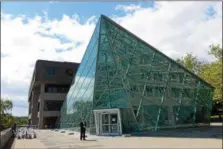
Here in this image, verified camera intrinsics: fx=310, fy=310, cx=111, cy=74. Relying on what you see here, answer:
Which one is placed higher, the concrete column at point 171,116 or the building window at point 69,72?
the building window at point 69,72

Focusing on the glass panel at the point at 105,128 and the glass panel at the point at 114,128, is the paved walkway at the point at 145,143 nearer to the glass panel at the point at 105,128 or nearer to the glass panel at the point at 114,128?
the glass panel at the point at 114,128

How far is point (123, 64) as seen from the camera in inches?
1141

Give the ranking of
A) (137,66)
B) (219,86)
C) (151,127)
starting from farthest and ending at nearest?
(219,86) < (137,66) < (151,127)

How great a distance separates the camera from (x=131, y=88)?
91.1 feet

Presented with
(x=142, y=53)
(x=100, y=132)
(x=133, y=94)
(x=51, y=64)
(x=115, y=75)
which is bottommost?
(x=100, y=132)

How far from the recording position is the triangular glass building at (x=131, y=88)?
27.1 metres

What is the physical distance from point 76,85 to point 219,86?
2140 cm

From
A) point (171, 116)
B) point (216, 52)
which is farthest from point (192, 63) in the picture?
point (171, 116)

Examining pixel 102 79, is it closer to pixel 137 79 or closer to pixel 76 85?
pixel 137 79

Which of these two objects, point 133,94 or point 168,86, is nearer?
point 133,94

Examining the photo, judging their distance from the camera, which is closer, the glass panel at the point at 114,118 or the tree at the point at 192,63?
the glass panel at the point at 114,118

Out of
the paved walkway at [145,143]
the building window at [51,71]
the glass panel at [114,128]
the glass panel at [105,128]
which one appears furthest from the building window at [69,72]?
the paved walkway at [145,143]

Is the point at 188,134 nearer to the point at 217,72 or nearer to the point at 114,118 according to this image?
the point at 114,118

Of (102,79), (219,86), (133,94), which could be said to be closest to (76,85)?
(102,79)
